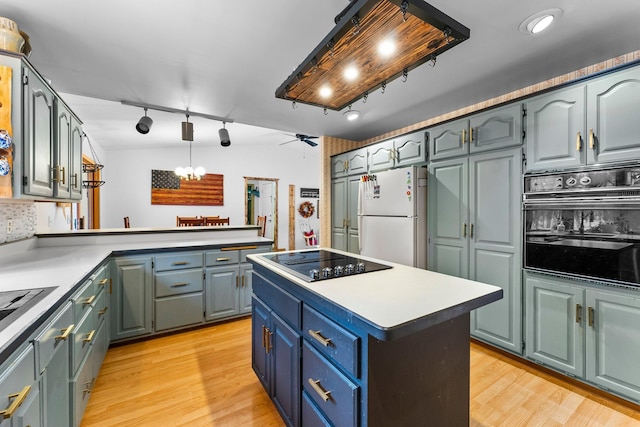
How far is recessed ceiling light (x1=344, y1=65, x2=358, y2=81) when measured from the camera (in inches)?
53.0

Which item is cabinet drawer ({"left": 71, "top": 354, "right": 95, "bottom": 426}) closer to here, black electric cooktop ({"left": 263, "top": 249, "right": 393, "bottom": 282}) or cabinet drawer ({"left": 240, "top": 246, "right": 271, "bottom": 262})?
black electric cooktop ({"left": 263, "top": 249, "right": 393, "bottom": 282})

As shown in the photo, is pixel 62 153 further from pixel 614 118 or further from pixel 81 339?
pixel 614 118

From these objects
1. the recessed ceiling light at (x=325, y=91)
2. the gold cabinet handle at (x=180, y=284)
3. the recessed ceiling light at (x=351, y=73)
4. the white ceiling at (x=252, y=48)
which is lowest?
the gold cabinet handle at (x=180, y=284)

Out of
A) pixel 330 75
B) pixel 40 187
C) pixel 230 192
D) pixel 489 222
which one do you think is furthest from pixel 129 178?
pixel 489 222

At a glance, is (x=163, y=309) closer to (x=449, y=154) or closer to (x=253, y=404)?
(x=253, y=404)

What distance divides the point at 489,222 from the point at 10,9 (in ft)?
10.9

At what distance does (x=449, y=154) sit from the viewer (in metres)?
2.60

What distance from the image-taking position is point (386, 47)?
46.8 inches

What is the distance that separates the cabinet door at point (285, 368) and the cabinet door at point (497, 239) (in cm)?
178

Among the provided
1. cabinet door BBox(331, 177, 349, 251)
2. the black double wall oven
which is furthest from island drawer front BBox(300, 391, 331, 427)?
cabinet door BBox(331, 177, 349, 251)

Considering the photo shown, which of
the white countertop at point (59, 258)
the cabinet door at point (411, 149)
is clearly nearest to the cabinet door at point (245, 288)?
→ the white countertop at point (59, 258)

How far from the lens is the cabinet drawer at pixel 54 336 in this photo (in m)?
1.02

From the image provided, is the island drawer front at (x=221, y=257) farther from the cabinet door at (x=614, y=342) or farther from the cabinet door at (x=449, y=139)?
the cabinet door at (x=614, y=342)

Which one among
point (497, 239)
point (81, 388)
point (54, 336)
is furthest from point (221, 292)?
point (497, 239)
